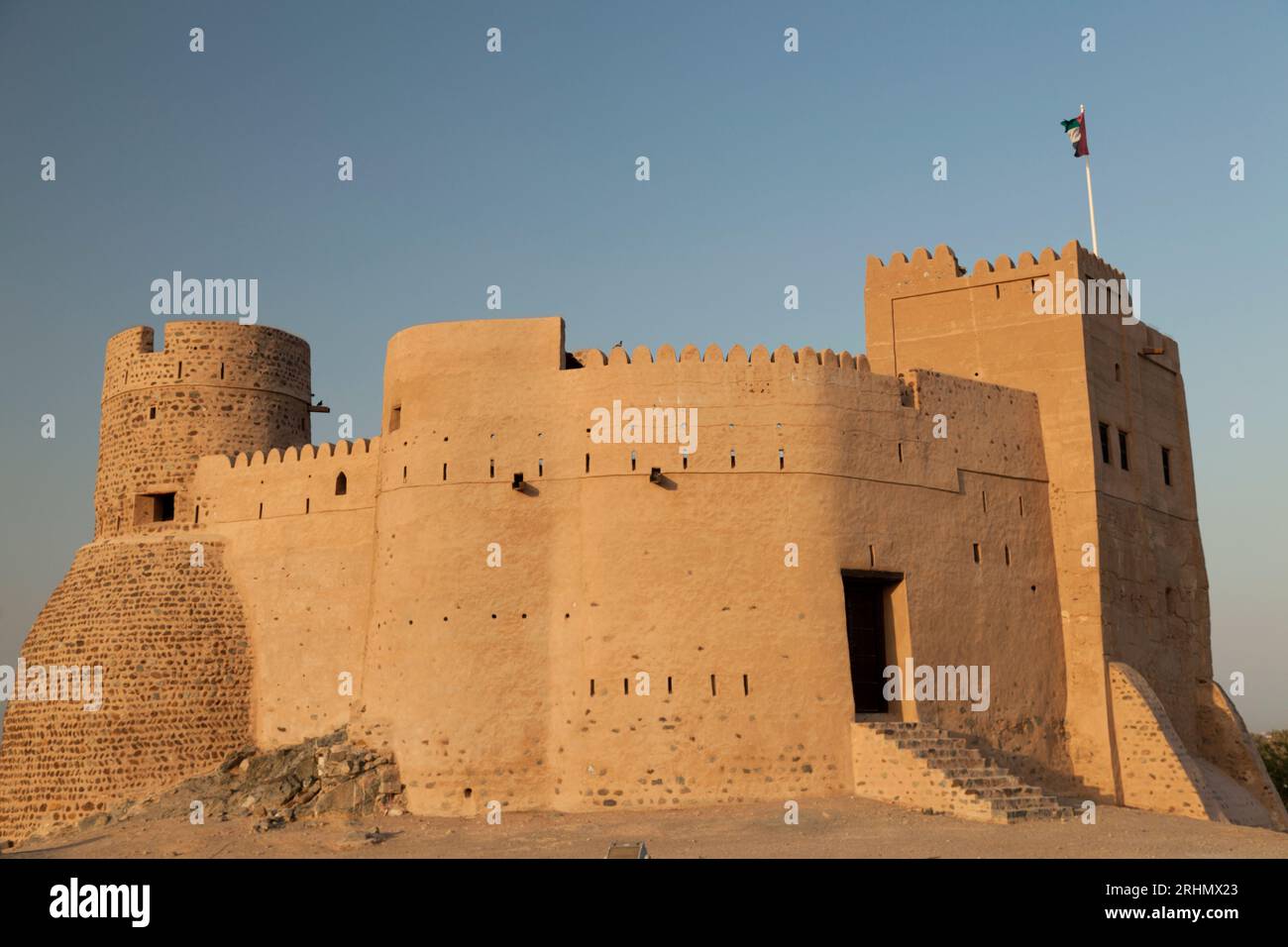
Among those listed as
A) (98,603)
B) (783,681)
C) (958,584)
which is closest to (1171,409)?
(958,584)

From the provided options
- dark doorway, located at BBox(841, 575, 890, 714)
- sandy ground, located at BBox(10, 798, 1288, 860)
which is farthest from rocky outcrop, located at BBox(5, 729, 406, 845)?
dark doorway, located at BBox(841, 575, 890, 714)

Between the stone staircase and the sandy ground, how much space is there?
316 mm

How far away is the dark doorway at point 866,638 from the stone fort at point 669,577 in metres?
0.05

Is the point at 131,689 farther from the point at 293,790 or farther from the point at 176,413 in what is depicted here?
the point at 176,413

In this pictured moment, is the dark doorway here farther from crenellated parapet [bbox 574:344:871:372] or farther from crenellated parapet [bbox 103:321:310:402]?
crenellated parapet [bbox 103:321:310:402]

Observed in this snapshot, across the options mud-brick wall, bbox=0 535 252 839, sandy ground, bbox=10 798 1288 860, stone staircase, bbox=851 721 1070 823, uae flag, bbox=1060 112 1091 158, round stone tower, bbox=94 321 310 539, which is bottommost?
sandy ground, bbox=10 798 1288 860

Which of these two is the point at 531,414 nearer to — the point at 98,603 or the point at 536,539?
the point at 536,539

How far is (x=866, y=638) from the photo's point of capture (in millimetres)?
21750

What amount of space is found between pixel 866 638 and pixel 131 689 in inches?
490

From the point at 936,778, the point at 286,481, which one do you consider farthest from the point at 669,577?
the point at 286,481

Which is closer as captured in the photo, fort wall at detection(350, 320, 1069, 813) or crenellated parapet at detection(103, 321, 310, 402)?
fort wall at detection(350, 320, 1069, 813)

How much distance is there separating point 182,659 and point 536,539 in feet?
23.6

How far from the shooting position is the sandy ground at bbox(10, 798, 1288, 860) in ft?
53.1

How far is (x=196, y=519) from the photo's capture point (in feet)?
82.4
